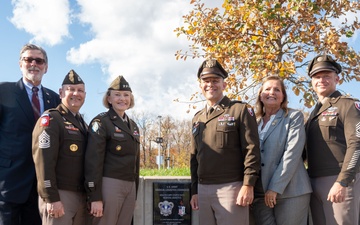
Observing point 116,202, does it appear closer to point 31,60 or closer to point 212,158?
point 212,158

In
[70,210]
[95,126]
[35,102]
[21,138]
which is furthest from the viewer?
[35,102]

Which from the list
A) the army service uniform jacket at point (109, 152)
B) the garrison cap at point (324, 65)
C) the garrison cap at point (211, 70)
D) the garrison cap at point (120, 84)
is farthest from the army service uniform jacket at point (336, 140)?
the garrison cap at point (120, 84)

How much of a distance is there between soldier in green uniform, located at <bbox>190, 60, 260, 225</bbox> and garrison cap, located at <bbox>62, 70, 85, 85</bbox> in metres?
1.34

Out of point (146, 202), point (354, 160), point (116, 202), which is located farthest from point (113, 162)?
point (354, 160)

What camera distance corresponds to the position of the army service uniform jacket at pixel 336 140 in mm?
3697

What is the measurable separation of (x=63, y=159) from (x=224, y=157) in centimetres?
162

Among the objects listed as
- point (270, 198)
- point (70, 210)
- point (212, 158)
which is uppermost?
point (212, 158)

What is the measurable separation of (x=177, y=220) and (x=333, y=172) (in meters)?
2.19

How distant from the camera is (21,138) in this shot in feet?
13.9

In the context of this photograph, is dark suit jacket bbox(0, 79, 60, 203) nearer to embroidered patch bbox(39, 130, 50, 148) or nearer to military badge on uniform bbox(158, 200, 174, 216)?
embroidered patch bbox(39, 130, 50, 148)

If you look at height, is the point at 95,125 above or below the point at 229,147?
above

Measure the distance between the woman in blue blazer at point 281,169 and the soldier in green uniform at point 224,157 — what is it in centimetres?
23

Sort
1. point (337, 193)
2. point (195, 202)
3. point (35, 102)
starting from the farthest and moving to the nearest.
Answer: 1. point (35, 102)
2. point (195, 202)
3. point (337, 193)

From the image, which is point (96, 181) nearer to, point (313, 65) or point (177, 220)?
point (177, 220)
